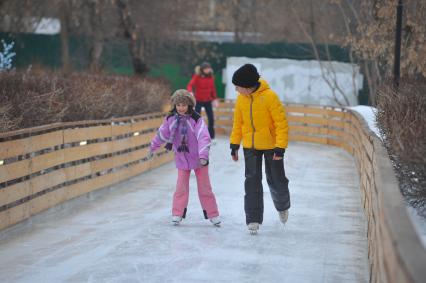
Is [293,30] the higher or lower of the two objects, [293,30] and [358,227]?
the higher

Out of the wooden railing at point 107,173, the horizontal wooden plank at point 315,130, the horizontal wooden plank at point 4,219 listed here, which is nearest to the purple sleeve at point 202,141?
the wooden railing at point 107,173

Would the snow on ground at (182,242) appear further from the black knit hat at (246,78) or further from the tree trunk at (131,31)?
the tree trunk at (131,31)

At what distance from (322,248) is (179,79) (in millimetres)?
22395

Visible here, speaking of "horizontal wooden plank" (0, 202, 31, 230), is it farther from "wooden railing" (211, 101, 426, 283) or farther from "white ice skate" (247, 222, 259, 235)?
"wooden railing" (211, 101, 426, 283)

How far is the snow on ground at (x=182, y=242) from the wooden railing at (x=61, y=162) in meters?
0.18

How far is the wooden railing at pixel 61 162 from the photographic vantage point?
8852 mm

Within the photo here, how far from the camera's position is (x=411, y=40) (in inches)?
716

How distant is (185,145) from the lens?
9.23m

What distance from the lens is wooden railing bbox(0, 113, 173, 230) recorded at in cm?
885

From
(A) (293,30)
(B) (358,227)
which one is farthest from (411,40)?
(A) (293,30)

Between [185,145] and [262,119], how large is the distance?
1.09m

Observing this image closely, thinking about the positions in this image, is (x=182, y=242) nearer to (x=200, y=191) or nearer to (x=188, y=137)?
(x=200, y=191)

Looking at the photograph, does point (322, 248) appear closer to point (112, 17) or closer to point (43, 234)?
point (43, 234)

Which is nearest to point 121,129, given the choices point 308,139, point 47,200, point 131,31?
point 47,200
